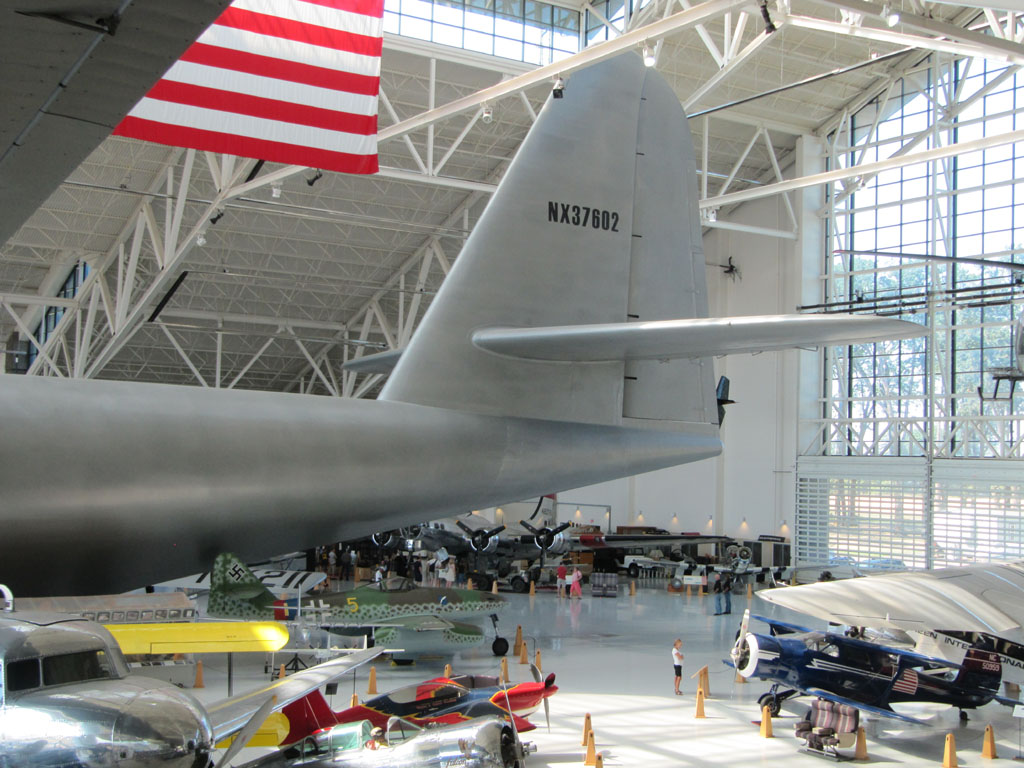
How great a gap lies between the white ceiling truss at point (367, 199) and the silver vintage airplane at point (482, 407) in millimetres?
9820

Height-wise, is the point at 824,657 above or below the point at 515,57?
below

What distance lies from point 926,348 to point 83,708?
3132 centimetres

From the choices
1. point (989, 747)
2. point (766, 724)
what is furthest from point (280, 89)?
point (989, 747)

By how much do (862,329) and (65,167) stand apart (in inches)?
202

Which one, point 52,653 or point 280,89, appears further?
point 280,89

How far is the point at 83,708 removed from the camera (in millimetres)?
5309

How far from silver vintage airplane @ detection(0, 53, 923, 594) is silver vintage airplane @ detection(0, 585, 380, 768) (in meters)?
1.21

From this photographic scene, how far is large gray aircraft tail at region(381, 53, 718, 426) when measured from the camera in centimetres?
926

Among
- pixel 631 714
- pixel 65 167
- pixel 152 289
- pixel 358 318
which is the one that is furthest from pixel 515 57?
pixel 65 167

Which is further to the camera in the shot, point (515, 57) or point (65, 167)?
point (515, 57)

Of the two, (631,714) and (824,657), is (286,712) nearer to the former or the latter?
(631,714)

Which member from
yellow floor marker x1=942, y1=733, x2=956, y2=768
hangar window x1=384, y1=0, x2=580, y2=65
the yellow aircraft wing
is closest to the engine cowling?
yellow floor marker x1=942, y1=733, x2=956, y2=768

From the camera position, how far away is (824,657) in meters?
13.0

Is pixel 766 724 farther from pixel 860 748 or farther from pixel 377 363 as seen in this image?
pixel 377 363
